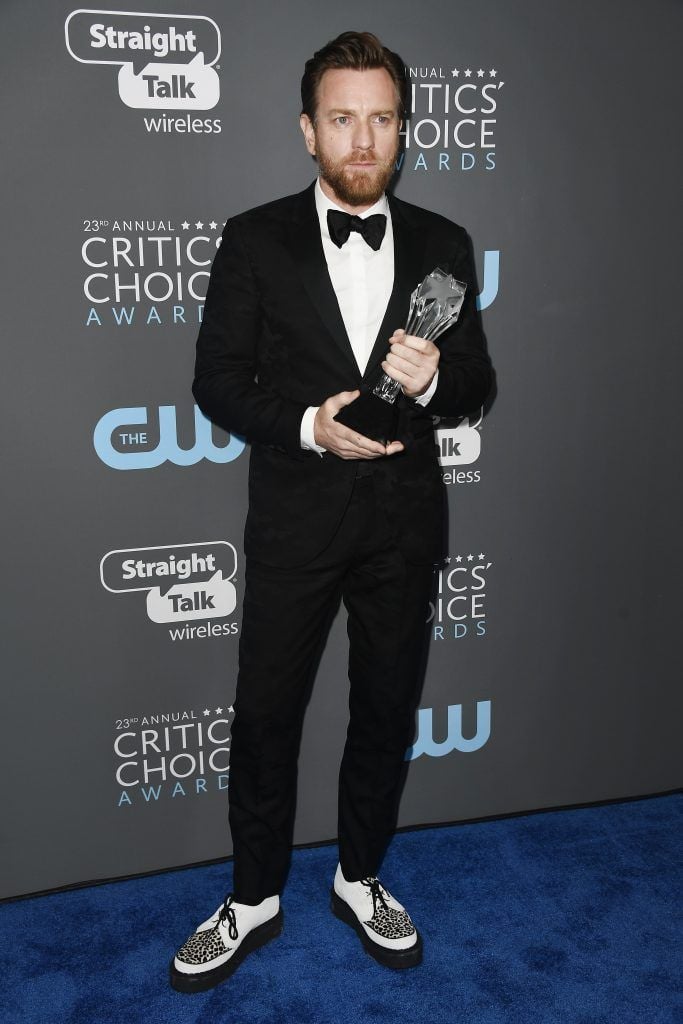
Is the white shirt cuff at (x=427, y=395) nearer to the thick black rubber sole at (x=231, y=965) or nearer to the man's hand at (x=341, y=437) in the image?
the man's hand at (x=341, y=437)

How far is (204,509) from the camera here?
2887mm

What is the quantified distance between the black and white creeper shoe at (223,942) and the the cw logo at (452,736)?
2.32 feet

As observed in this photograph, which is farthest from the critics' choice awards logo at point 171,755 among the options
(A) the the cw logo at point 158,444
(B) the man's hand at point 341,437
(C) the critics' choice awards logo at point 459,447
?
(B) the man's hand at point 341,437

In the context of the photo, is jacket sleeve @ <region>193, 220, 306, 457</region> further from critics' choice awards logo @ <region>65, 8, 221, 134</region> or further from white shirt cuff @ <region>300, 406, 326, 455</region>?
critics' choice awards logo @ <region>65, 8, 221, 134</region>

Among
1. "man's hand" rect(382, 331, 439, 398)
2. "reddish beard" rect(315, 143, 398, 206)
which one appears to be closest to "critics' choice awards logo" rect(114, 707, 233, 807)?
"man's hand" rect(382, 331, 439, 398)

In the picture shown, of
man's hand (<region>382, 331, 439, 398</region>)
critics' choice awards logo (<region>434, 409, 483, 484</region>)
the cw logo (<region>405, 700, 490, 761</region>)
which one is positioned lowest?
the cw logo (<region>405, 700, 490, 761</region>)

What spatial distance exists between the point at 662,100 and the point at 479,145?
1.96 ft

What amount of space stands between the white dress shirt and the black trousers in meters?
0.31

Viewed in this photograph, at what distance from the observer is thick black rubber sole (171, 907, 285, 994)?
256cm

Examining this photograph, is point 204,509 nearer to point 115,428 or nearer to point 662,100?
point 115,428

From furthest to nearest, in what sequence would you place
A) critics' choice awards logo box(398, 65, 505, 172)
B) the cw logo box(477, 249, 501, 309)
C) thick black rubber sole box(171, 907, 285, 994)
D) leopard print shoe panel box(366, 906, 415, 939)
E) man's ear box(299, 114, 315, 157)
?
the cw logo box(477, 249, 501, 309), critics' choice awards logo box(398, 65, 505, 172), leopard print shoe panel box(366, 906, 415, 939), thick black rubber sole box(171, 907, 285, 994), man's ear box(299, 114, 315, 157)

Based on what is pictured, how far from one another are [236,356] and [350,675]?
0.92 metres

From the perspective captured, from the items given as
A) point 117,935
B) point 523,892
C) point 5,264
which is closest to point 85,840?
point 117,935

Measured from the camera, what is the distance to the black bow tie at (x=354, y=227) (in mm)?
2381
